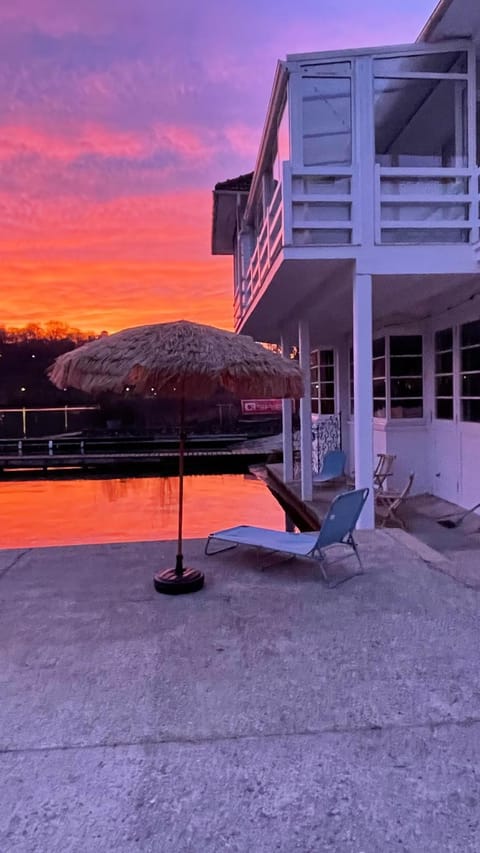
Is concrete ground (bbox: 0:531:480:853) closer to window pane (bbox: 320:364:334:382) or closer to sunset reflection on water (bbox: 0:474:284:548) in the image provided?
sunset reflection on water (bbox: 0:474:284:548)

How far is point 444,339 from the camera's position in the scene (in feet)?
29.6

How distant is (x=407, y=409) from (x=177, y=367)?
654 cm

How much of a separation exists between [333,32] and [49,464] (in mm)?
15081

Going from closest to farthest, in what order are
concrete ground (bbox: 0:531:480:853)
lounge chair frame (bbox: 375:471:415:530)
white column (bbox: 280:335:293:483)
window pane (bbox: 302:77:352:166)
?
concrete ground (bbox: 0:531:480:853), window pane (bbox: 302:77:352:166), lounge chair frame (bbox: 375:471:415:530), white column (bbox: 280:335:293:483)

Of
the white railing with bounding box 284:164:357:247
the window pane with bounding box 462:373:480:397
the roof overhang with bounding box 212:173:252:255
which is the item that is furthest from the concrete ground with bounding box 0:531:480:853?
the roof overhang with bounding box 212:173:252:255

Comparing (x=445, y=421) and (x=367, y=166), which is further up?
(x=367, y=166)

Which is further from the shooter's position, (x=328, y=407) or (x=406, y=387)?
(x=328, y=407)

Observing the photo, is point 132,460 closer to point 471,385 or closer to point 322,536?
point 471,385

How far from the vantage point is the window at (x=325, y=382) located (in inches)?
546

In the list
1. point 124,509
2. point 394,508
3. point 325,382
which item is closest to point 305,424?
point 394,508

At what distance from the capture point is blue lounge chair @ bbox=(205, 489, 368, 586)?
4.79m

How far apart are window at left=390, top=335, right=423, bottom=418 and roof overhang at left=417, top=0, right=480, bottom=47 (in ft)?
14.5

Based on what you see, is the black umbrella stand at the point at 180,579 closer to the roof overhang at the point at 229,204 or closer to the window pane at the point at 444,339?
the window pane at the point at 444,339

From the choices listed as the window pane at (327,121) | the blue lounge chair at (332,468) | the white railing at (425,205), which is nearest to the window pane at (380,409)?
the blue lounge chair at (332,468)
